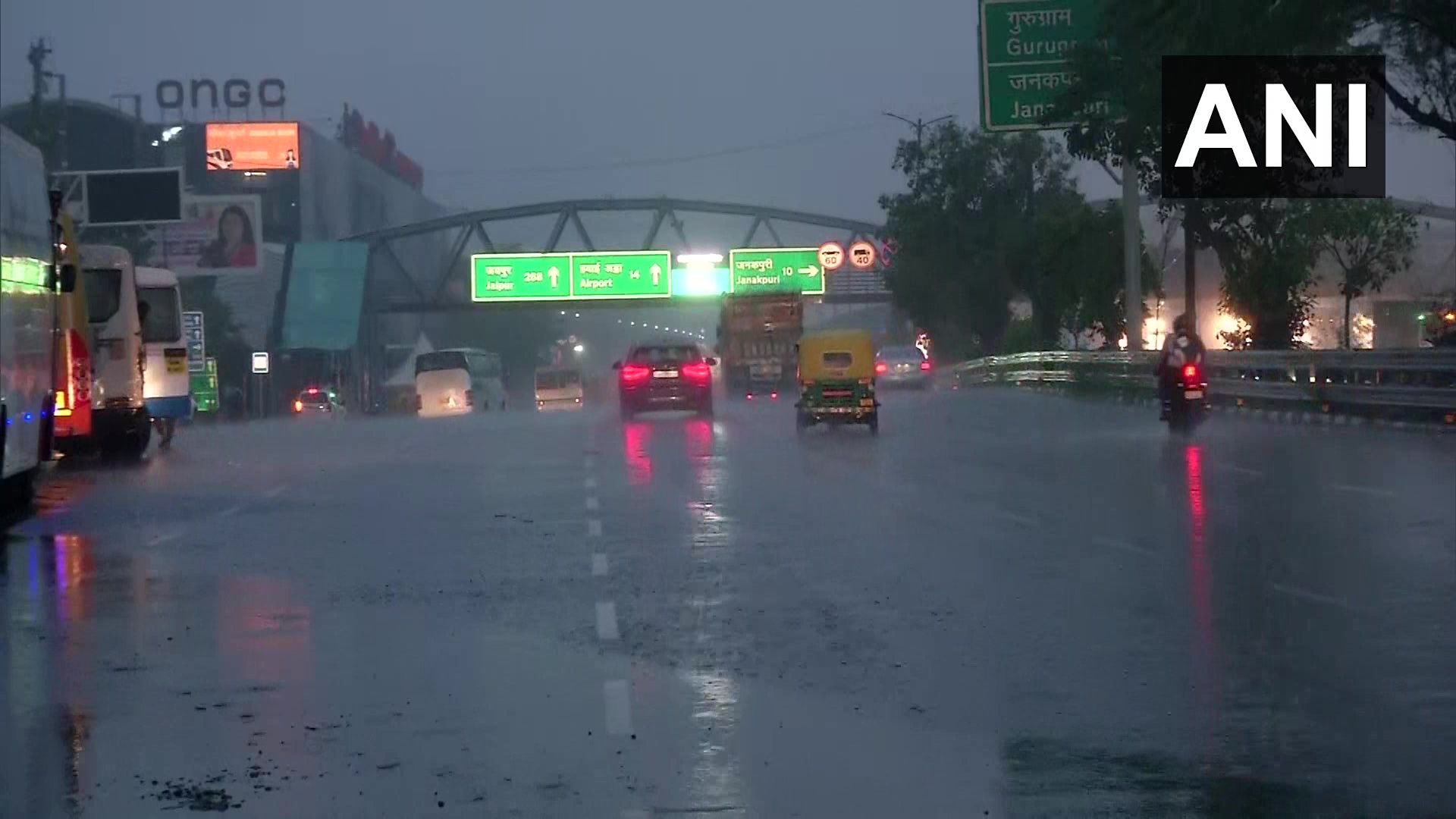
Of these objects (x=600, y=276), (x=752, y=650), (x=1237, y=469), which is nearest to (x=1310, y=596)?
(x=752, y=650)

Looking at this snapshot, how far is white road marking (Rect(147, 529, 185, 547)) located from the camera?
18.5 metres

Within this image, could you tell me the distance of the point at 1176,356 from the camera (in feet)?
105

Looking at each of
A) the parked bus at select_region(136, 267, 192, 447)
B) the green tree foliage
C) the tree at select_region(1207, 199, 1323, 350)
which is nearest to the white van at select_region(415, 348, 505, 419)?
the green tree foliage

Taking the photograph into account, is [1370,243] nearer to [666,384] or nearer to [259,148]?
[666,384]

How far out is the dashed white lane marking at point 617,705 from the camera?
9.21m

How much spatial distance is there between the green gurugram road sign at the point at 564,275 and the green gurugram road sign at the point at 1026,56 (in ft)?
146

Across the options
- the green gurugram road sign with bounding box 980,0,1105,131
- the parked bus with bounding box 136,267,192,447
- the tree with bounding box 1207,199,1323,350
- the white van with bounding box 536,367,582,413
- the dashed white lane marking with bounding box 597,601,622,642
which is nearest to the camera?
the dashed white lane marking with bounding box 597,601,622,642

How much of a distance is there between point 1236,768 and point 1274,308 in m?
39.9

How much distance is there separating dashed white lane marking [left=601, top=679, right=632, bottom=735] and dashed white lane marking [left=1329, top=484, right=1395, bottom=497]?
12.2m

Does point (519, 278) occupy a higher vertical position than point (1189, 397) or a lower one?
higher

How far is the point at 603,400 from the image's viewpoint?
9475 cm

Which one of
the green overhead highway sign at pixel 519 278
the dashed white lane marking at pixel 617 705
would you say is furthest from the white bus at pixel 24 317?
the green overhead highway sign at pixel 519 278

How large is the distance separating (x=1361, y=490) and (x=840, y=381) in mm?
15652

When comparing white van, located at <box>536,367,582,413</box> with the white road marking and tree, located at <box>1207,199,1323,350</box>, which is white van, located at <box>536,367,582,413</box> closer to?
tree, located at <box>1207,199,1323,350</box>
